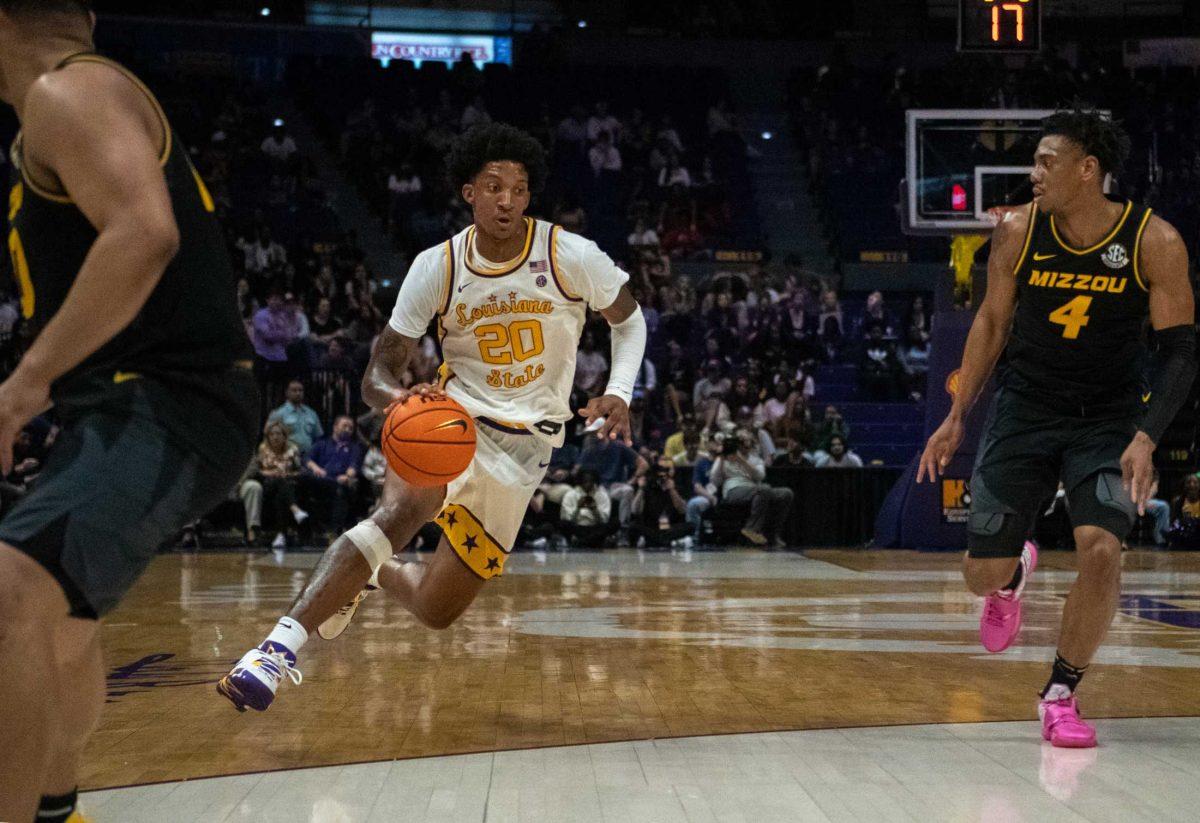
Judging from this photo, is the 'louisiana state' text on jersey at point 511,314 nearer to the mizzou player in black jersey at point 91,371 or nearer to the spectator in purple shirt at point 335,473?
the mizzou player in black jersey at point 91,371

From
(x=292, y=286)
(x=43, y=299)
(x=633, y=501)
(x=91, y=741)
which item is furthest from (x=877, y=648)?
(x=292, y=286)

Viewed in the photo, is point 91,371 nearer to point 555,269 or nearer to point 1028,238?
point 555,269

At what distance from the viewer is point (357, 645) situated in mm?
6922

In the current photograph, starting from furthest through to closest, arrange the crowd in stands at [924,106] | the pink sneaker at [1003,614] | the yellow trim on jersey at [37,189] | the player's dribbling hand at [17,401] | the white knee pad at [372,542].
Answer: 1. the crowd in stands at [924,106]
2. the pink sneaker at [1003,614]
3. the white knee pad at [372,542]
4. the yellow trim on jersey at [37,189]
5. the player's dribbling hand at [17,401]

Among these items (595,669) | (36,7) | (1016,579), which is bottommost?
(595,669)

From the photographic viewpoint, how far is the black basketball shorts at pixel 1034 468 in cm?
469

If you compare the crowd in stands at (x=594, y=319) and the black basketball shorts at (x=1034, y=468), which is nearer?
the black basketball shorts at (x=1034, y=468)

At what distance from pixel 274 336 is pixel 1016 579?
1210cm

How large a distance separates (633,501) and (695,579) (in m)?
4.14

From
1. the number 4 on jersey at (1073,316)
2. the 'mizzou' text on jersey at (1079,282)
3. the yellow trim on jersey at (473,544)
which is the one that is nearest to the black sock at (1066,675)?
the number 4 on jersey at (1073,316)

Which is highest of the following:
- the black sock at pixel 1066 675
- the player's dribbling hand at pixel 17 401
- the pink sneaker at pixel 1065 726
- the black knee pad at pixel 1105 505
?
the player's dribbling hand at pixel 17 401

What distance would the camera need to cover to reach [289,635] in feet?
14.8

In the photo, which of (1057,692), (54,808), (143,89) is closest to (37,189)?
(143,89)

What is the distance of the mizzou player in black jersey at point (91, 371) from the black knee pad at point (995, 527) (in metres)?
A: 2.91
